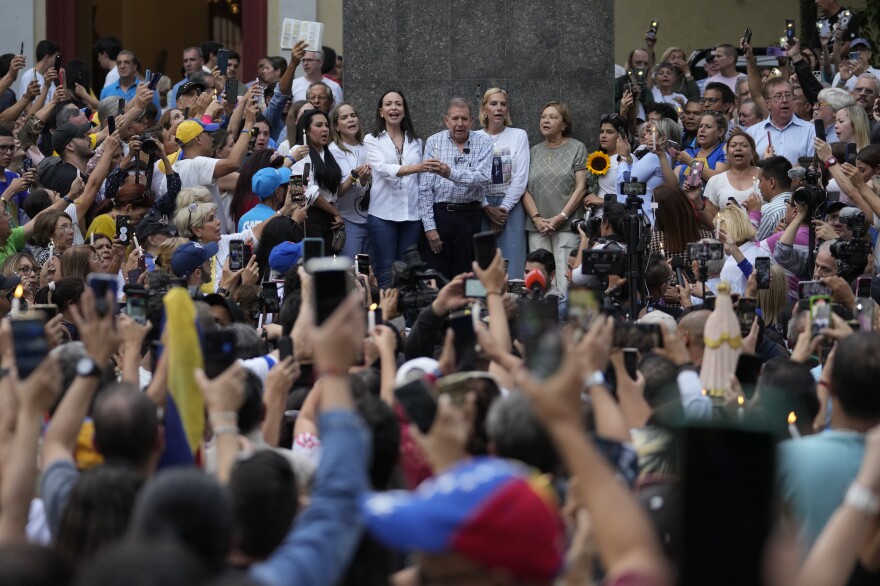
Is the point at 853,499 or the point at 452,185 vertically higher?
→ the point at 452,185

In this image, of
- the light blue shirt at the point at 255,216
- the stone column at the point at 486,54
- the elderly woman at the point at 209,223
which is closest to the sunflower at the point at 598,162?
the stone column at the point at 486,54

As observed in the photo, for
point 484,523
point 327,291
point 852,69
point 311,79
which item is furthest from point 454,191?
point 484,523

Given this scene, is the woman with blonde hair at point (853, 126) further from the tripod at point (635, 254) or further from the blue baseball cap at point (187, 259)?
the blue baseball cap at point (187, 259)

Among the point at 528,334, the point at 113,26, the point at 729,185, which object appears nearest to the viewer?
the point at 528,334

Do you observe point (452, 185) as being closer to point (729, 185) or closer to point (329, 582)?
point (729, 185)

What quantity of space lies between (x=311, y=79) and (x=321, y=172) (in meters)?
3.43

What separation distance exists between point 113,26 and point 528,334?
19063 mm

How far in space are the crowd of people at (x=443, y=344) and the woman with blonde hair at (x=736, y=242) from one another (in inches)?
1.3

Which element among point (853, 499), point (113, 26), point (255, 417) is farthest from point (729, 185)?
point (113, 26)

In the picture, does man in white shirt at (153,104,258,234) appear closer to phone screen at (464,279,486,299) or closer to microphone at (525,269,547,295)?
microphone at (525,269,547,295)

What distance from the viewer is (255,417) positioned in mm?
4539

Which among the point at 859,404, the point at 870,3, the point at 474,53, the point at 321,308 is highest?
the point at 870,3

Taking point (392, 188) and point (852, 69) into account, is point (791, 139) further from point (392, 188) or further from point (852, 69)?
point (392, 188)

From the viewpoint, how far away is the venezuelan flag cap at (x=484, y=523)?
2574mm
